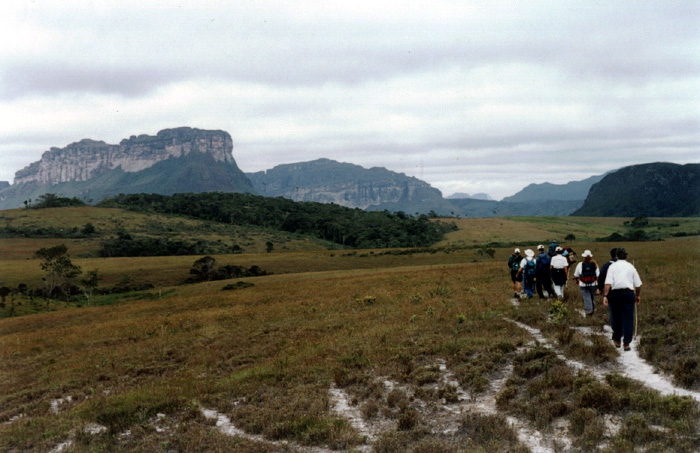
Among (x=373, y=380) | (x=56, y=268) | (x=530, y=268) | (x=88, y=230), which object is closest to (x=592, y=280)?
(x=530, y=268)

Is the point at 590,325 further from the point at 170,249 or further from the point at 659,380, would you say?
the point at 170,249

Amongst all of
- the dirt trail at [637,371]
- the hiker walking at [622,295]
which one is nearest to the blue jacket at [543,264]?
the dirt trail at [637,371]

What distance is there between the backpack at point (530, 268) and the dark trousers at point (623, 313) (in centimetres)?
845

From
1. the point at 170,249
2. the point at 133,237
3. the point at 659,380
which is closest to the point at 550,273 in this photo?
the point at 659,380

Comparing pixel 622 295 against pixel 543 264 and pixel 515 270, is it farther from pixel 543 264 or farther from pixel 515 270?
pixel 515 270

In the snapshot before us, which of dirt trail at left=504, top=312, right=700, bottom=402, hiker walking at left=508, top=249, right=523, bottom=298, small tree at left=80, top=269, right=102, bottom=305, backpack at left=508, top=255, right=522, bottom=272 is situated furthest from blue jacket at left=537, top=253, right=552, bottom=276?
small tree at left=80, top=269, right=102, bottom=305

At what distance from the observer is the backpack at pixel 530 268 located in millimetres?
20578

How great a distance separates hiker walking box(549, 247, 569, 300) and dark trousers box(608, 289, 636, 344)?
6781 millimetres

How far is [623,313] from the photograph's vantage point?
1179cm

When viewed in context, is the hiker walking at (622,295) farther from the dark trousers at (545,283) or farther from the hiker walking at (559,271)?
the dark trousers at (545,283)

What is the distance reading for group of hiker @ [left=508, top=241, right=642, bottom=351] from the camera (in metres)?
11.7

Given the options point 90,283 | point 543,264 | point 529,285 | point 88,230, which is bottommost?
point 90,283

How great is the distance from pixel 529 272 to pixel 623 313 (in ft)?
30.0

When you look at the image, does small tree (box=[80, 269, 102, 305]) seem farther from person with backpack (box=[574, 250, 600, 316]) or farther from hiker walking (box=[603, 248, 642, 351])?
hiker walking (box=[603, 248, 642, 351])
